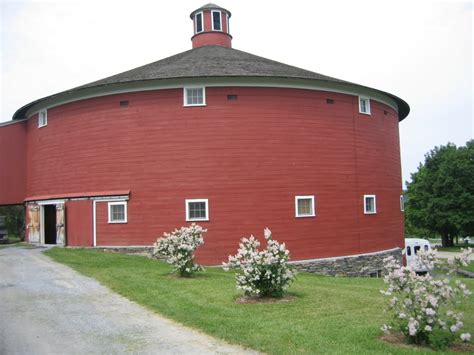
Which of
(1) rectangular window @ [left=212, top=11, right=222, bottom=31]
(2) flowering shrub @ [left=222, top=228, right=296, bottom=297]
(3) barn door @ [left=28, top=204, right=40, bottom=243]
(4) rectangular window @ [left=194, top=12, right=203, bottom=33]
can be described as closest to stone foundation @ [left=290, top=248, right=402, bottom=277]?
(2) flowering shrub @ [left=222, top=228, right=296, bottom=297]

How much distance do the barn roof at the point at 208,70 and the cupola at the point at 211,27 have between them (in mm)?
2863

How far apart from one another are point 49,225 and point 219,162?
969 cm

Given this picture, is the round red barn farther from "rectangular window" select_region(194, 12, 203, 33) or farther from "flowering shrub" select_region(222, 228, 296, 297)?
"flowering shrub" select_region(222, 228, 296, 297)

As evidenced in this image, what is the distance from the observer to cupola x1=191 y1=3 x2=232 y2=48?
26781 mm

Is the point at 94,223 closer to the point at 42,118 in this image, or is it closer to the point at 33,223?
the point at 33,223

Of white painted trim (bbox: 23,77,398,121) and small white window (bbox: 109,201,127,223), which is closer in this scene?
white painted trim (bbox: 23,77,398,121)

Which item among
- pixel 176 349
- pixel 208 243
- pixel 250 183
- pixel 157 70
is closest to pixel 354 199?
pixel 250 183

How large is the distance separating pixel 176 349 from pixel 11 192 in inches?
777

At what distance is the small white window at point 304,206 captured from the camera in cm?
1914

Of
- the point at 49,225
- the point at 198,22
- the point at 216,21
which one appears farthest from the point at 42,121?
the point at 216,21

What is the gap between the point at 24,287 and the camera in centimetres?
1178

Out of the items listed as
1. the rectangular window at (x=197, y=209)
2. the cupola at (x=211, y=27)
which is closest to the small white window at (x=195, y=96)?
the rectangular window at (x=197, y=209)

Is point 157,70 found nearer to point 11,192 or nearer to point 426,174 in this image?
point 11,192

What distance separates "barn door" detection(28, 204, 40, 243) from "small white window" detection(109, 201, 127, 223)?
473 centimetres
